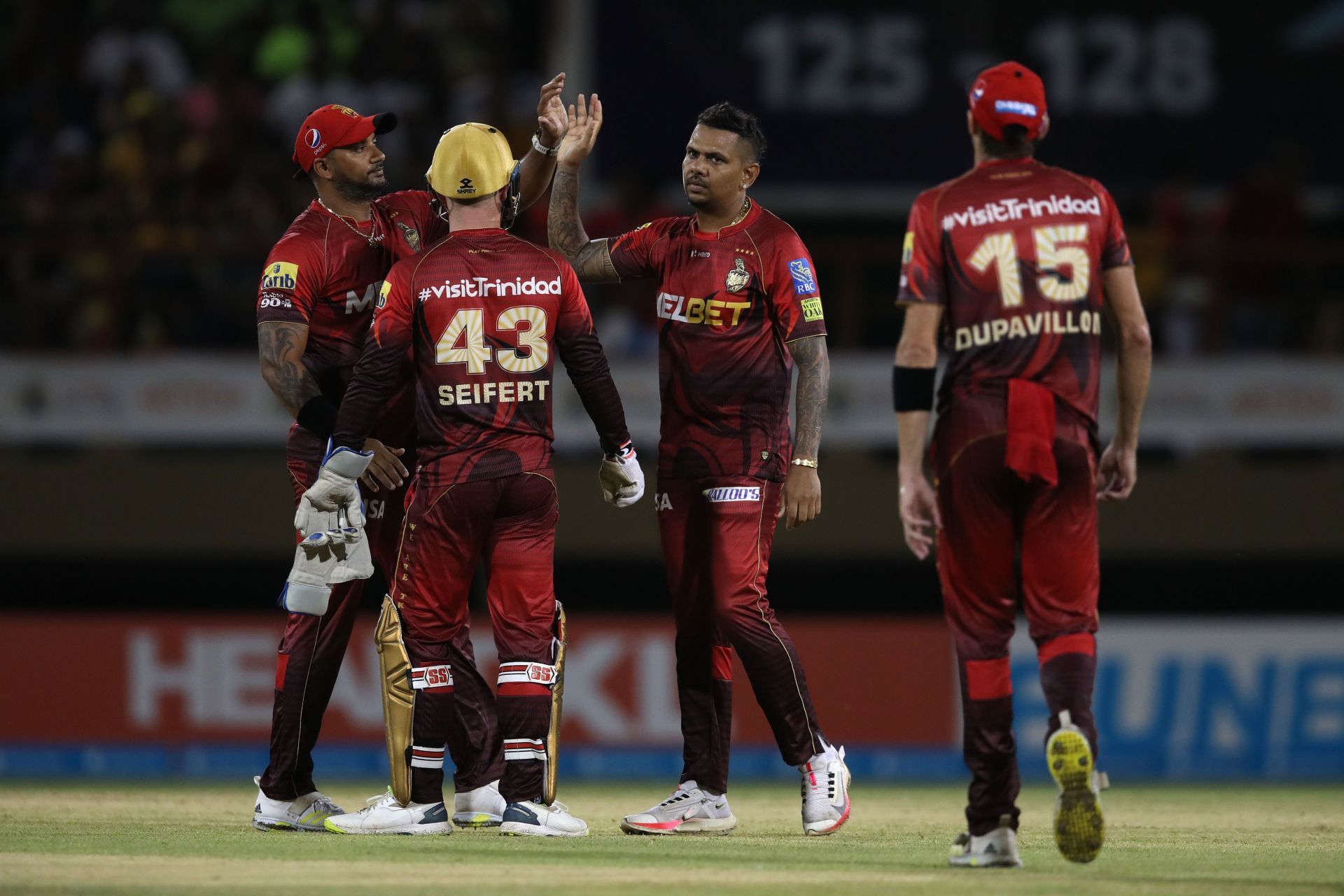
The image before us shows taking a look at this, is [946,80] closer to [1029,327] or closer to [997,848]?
[1029,327]

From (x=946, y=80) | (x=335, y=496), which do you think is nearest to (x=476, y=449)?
(x=335, y=496)

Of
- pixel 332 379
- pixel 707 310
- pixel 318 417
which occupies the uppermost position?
pixel 707 310

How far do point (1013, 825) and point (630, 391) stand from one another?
860cm

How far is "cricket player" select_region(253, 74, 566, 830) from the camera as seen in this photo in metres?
7.62

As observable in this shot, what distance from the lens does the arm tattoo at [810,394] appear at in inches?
299

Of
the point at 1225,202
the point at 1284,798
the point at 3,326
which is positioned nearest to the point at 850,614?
the point at 1225,202

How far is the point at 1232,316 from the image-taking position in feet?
50.4

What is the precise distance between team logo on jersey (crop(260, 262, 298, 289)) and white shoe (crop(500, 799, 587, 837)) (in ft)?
7.16

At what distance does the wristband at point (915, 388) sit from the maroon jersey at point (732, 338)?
53.2 inches

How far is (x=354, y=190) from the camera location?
25.9 ft

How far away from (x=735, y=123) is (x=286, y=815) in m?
3.20

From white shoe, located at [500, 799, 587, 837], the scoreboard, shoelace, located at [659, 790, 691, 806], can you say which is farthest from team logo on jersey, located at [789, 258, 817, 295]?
the scoreboard

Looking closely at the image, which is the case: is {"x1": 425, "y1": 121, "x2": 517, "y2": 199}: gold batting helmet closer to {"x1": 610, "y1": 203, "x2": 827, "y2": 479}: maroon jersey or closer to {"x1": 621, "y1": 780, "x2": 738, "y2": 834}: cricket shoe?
{"x1": 610, "y1": 203, "x2": 827, "y2": 479}: maroon jersey

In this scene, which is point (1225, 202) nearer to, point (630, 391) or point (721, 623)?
Result: point (630, 391)
